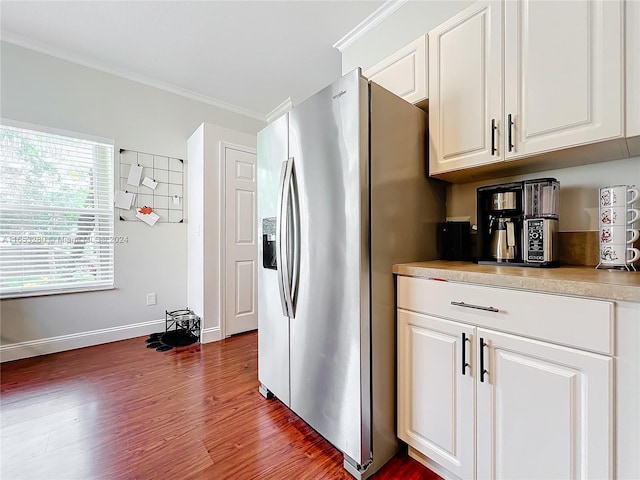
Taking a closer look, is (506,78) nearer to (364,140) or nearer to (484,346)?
(364,140)

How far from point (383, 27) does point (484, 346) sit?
2.22 m

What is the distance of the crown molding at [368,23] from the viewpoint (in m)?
2.03

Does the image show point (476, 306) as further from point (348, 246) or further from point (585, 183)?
point (585, 183)

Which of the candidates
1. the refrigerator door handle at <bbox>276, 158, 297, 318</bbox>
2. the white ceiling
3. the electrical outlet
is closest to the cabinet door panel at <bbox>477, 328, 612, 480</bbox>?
the refrigerator door handle at <bbox>276, 158, 297, 318</bbox>

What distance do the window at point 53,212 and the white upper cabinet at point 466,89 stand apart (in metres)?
3.00

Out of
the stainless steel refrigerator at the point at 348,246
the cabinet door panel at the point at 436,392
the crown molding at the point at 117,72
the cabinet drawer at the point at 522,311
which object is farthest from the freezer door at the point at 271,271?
the crown molding at the point at 117,72

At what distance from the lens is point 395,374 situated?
1378 mm

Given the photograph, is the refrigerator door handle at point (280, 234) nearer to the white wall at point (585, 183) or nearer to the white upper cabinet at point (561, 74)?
the white upper cabinet at point (561, 74)

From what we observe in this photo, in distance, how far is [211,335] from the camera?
2.93 meters

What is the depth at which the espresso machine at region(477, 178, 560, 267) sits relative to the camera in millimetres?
1262

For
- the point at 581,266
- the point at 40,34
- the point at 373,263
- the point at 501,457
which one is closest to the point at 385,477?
the point at 501,457

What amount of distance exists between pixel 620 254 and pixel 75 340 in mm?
3878

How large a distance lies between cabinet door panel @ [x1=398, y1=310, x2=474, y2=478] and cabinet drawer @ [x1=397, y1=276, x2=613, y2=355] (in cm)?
7

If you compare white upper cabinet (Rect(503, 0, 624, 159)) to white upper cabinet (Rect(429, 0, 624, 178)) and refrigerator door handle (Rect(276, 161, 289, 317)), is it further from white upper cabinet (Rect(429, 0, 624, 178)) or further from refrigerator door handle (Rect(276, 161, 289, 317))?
refrigerator door handle (Rect(276, 161, 289, 317))
